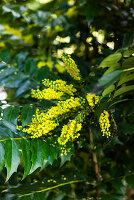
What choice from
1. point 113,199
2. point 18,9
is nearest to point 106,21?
point 18,9

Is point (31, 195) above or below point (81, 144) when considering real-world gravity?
below

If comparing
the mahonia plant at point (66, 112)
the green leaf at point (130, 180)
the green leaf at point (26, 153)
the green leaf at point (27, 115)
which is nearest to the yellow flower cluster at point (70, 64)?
the mahonia plant at point (66, 112)

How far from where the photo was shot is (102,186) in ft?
3.38

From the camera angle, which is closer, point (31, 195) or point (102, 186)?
point (31, 195)

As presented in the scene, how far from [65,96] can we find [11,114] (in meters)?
0.23

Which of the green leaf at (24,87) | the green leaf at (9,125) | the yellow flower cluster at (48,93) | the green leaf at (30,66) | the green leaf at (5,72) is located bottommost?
the green leaf at (9,125)

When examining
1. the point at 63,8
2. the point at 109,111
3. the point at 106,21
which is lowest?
the point at 109,111

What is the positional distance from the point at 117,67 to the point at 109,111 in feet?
0.77

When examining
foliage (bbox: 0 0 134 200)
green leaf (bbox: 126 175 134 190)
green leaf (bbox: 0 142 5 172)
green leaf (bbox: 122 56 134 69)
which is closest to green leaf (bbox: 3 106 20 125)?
foliage (bbox: 0 0 134 200)

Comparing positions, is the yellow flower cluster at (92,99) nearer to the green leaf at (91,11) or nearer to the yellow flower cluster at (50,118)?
the yellow flower cluster at (50,118)

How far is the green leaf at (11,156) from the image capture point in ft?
2.45

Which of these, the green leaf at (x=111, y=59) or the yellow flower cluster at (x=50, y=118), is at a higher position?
the green leaf at (x=111, y=59)

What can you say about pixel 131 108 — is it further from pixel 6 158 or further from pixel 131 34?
pixel 6 158

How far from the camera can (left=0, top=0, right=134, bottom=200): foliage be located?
72 centimetres
